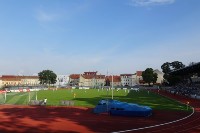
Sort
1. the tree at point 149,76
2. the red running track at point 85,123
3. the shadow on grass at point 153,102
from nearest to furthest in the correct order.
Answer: the red running track at point 85,123, the shadow on grass at point 153,102, the tree at point 149,76

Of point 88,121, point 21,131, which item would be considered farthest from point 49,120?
point 21,131

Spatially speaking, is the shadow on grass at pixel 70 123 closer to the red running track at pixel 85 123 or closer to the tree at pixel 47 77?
the red running track at pixel 85 123

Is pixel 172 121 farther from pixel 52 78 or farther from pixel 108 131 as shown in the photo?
pixel 52 78

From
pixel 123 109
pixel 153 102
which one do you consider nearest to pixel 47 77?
pixel 153 102

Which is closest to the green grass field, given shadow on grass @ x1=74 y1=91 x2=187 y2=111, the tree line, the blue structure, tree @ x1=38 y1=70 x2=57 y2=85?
shadow on grass @ x1=74 y1=91 x2=187 y2=111

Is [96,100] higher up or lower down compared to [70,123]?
higher up

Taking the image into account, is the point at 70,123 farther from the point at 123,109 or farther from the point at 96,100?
the point at 96,100

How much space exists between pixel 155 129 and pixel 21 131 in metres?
10.4

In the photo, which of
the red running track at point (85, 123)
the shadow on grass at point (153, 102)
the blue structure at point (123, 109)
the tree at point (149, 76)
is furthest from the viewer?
the tree at point (149, 76)

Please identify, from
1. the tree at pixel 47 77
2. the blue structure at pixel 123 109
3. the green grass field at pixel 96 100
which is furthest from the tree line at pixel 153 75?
the blue structure at pixel 123 109

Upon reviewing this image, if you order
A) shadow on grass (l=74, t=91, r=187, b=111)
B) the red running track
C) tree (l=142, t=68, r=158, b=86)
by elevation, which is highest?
tree (l=142, t=68, r=158, b=86)

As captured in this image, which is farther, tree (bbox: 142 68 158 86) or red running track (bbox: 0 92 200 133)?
tree (bbox: 142 68 158 86)

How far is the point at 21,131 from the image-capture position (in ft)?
78.0

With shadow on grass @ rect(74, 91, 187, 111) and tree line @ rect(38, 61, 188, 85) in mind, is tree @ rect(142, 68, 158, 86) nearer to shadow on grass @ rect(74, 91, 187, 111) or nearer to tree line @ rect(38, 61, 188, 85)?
tree line @ rect(38, 61, 188, 85)
